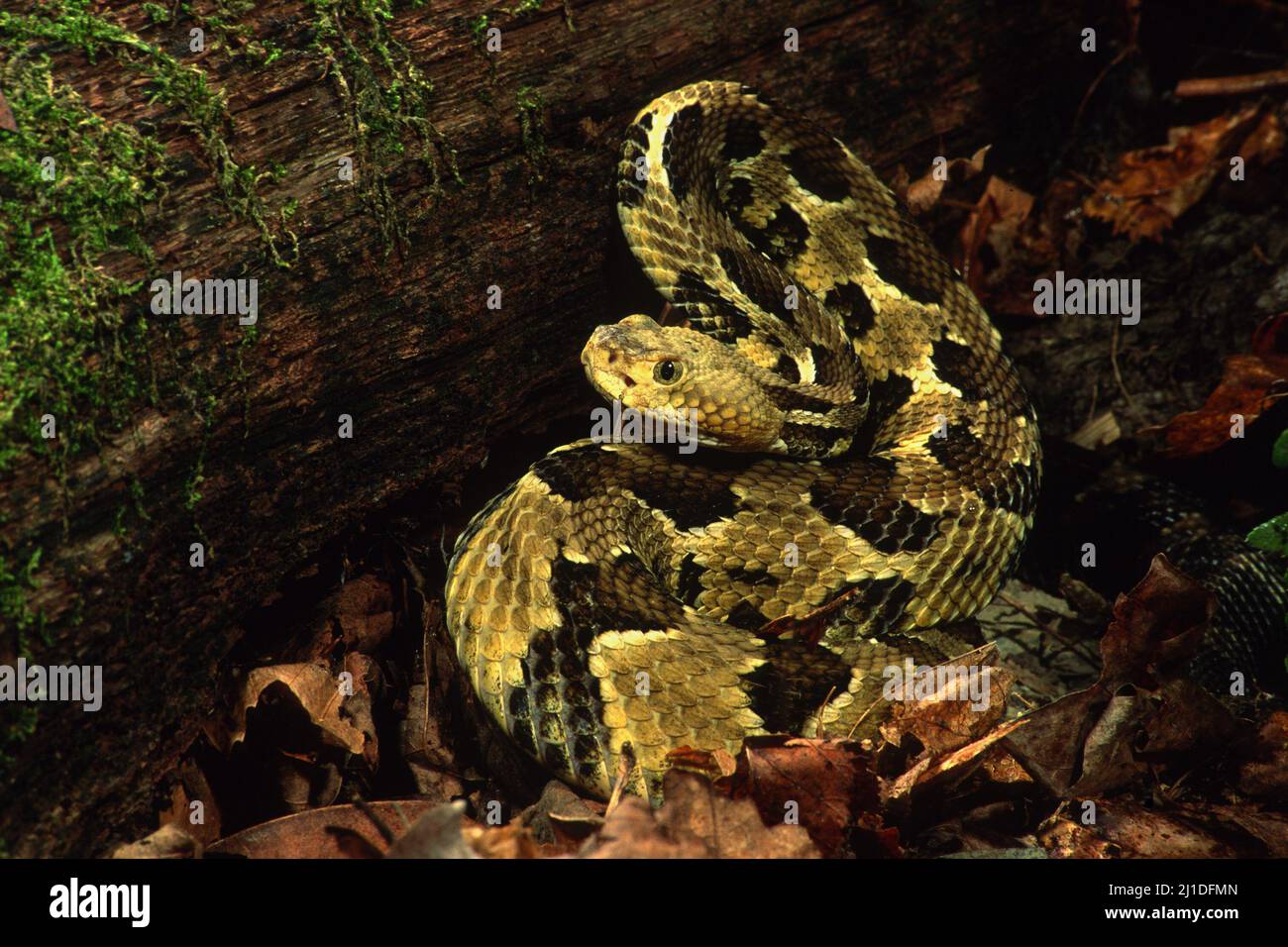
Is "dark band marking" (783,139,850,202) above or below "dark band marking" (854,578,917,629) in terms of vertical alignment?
above

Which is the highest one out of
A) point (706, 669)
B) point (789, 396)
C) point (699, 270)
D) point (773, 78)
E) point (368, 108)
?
point (773, 78)

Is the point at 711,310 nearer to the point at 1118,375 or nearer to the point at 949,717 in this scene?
the point at 949,717

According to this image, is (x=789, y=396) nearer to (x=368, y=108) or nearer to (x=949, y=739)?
(x=949, y=739)

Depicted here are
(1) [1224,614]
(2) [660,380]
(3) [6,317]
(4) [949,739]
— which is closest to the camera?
(3) [6,317]

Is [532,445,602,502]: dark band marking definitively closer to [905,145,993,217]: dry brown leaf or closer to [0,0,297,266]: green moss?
[0,0,297,266]: green moss

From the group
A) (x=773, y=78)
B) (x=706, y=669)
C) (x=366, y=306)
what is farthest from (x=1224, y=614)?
(x=366, y=306)

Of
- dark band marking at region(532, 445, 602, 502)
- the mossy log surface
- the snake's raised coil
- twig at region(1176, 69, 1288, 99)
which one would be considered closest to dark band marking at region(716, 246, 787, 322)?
the snake's raised coil
